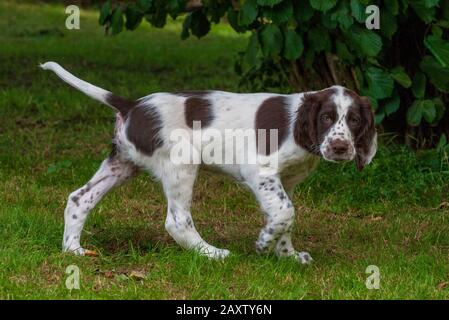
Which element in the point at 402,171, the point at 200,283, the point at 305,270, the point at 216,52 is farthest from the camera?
the point at 216,52

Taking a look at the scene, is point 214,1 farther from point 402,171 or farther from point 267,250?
point 267,250

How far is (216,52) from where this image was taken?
13.9 metres

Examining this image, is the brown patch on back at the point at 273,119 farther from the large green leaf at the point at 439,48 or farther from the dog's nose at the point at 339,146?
the large green leaf at the point at 439,48

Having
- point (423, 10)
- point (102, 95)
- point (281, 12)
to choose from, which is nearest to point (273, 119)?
point (102, 95)

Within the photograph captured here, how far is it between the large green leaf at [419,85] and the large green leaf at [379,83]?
0.23m

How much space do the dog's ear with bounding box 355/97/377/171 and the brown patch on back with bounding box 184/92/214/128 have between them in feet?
2.53

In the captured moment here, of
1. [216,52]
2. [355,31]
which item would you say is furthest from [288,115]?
[216,52]

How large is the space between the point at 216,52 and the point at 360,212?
24.7ft

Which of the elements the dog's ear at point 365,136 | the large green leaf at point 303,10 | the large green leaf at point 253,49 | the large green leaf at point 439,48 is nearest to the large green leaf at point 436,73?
the large green leaf at point 439,48

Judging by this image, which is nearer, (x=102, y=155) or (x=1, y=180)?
(x=1, y=180)

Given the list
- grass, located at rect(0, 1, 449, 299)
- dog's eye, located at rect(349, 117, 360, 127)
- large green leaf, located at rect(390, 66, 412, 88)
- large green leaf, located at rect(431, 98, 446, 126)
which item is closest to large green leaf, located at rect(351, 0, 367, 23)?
large green leaf, located at rect(390, 66, 412, 88)

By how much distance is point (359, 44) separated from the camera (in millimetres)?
6758

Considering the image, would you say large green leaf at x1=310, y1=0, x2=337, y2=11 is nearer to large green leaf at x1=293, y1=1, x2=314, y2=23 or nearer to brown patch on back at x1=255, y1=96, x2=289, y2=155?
large green leaf at x1=293, y1=1, x2=314, y2=23

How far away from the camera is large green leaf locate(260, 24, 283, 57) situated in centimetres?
695
